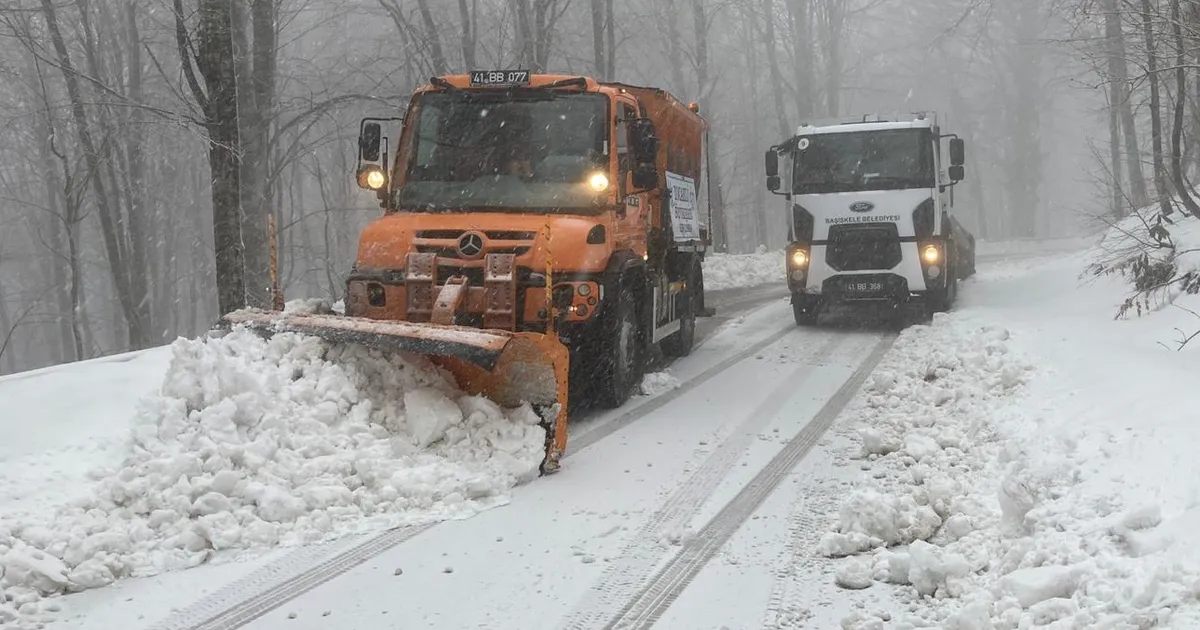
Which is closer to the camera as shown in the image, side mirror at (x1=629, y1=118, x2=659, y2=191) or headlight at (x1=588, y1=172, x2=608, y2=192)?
headlight at (x1=588, y1=172, x2=608, y2=192)

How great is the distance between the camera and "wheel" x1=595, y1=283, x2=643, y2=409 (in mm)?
7984

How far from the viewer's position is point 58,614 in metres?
Result: 3.95

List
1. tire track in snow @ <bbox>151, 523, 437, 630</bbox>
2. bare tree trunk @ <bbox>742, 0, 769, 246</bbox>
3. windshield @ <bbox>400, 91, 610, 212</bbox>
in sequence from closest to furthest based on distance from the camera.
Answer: tire track in snow @ <bbox>151, 523, 437, 630</bbox>, windshield @ <bbox>400, 91, 610, 212</bbox>, bare tree trunk @ <bbox>742, 0, 769, 246</bbox>

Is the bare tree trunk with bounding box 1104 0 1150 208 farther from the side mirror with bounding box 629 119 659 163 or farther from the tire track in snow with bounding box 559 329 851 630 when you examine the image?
the tire track in snow with bounding box 559 329 851 630

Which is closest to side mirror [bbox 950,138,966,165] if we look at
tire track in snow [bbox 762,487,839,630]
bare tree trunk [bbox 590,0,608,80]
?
tire track in snow [bbox 762,487,839,630]

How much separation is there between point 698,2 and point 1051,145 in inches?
1600

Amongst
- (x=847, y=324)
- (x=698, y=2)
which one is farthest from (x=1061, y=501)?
(x=698, y=2)

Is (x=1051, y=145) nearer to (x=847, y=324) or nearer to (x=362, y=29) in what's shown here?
(x=362, y=29)

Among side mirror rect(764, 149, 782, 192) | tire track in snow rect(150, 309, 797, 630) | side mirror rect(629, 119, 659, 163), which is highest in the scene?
side mirror rect(764, 149, 782, 192)

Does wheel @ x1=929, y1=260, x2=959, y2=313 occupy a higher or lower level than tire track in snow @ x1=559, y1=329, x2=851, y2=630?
higher

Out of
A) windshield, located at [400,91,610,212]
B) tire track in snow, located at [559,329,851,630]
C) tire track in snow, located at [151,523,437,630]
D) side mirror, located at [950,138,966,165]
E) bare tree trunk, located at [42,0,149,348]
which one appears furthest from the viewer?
bare tree trunk, located at [42,0,149,348]

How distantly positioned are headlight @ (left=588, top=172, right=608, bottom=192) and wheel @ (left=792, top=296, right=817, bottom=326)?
21.0ft

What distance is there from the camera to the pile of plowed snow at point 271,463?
14.3ft

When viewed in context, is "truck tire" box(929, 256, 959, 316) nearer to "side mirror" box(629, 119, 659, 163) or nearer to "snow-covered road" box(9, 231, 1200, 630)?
"snow-covered road" box(9, 231, 1200, 630)
